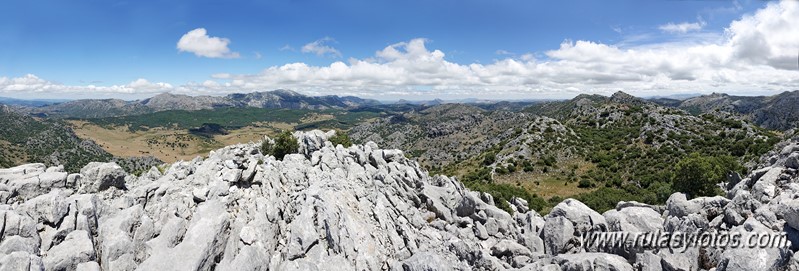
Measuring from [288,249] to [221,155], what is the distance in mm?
29086

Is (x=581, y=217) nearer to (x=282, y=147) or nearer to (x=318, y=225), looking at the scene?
(x=318, y=225)

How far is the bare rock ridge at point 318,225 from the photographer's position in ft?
74.7

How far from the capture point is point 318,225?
26922 mm

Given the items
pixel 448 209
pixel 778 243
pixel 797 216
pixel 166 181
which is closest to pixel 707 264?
pixel 778 243

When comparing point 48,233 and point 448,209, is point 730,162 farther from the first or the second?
point 48,233

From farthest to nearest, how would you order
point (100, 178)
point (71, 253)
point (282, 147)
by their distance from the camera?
point (282, 147) < point (100, 178) < point (71, 253)

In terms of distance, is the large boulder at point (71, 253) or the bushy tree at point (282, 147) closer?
the large boulder at point (71, 253)

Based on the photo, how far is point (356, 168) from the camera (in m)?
38.7

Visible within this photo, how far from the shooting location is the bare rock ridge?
22.8 m

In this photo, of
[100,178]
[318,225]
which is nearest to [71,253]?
[100,178]

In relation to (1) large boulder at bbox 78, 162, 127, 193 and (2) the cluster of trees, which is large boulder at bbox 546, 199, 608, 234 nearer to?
(2) the cluster of trees

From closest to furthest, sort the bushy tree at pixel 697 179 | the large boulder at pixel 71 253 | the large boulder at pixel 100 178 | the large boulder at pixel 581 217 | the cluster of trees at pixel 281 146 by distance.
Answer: the large boulder at pixel 71 253, the large boulder at pixel 581 217, the large boulder at pixel 100 178, the bushy tree at pixel 697 179, the cluster of trees at pixel 281 146

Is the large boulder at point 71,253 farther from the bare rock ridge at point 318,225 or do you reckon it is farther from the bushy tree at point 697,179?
the bushy tree at point 697,179

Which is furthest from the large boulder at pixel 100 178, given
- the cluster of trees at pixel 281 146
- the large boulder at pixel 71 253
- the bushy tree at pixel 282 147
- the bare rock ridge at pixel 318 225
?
the bushy tree at pixel 282 147
